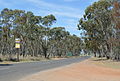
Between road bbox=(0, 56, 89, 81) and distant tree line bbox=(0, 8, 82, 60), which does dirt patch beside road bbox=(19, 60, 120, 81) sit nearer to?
road bbox=(0, 56, 89, 81)

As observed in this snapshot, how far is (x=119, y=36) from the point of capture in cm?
4656

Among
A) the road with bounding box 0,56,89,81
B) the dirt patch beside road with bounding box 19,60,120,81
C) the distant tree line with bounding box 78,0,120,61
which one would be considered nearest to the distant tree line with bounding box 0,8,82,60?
the distant tree line with bounding box 78,0,120,61

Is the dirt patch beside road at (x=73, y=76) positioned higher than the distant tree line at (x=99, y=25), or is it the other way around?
the distant tree line at (x=99, y=25)

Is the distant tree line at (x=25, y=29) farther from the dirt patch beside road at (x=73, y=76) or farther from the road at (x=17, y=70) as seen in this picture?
the dirt patch beside road at (x=73, y=76)

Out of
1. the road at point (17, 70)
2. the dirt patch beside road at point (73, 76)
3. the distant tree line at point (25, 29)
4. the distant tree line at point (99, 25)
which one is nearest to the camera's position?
the dirt patch beside road at point (73, 76)

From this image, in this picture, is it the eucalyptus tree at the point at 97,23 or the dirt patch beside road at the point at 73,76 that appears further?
the eucalyptus tree at the point at 97,23

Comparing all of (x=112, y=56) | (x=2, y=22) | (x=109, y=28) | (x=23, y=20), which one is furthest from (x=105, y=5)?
(x=2, y=22)

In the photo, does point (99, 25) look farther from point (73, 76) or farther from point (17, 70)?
point (73, 76)

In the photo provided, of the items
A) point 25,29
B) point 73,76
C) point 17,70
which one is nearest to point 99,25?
point 25,29

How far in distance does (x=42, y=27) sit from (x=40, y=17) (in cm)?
402

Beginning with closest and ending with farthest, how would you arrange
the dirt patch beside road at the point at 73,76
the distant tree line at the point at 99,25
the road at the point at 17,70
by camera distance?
1. the dirt patch beside road at the point at 73,76
2. the road at the point at 17,70
3. the distant tree line at the point at 99,25

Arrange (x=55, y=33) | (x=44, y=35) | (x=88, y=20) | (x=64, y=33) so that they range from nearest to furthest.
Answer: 1. (x=88, y=20)
2. (x=44, y=35)
3. (x=55, y=33)
4. (x=64, y=33)

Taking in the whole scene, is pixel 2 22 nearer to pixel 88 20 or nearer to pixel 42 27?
pixel 42 27

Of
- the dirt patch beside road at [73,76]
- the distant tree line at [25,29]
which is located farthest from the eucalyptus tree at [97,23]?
the dirt patch beside road at [73,76]
